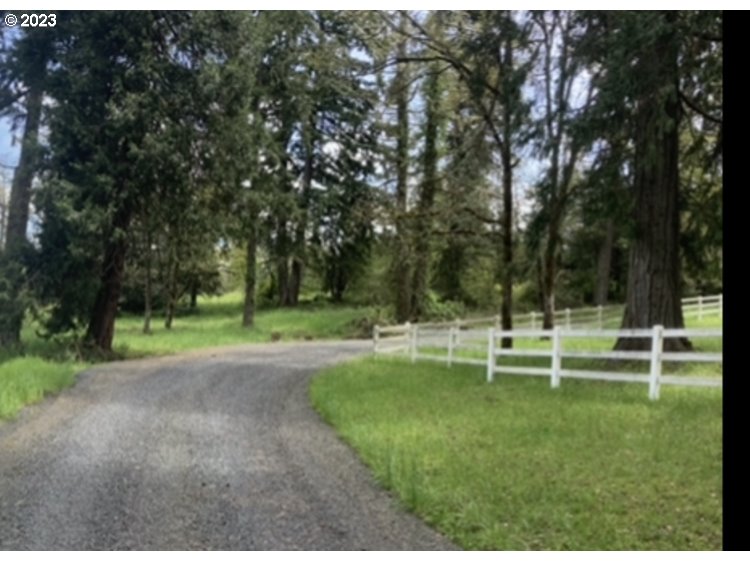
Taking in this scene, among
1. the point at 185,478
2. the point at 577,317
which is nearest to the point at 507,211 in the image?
the point at 577,317

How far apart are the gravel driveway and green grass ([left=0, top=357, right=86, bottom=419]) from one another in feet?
0.23

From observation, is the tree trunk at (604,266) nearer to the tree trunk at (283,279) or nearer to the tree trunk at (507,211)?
the tree trunk at (507,211)

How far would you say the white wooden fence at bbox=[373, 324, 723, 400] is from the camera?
3031 millimetres

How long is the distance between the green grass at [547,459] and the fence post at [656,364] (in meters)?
0.04

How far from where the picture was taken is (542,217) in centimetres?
316

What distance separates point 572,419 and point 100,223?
2.73m

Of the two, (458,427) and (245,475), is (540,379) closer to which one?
(458,427)

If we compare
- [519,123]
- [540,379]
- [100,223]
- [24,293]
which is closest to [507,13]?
[519,123]

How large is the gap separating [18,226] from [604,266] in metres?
3.03

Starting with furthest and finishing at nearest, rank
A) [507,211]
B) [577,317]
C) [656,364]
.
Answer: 1. [507,211]
2. [577,317]
3. [656,364]

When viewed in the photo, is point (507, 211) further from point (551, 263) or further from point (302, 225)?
point (302, 225)

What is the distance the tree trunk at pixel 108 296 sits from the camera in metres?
3.51

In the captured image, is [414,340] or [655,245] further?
[414,340]

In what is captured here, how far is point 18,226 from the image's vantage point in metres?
2.82
